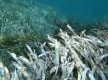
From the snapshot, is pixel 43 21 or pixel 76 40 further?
pixel 43 21

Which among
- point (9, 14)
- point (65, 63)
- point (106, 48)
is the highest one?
point (9, 14)

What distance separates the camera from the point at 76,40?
7.12m

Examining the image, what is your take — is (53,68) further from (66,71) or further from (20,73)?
(20,73)

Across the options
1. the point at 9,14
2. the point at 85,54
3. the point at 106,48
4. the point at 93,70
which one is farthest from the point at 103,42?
the point at 9,14

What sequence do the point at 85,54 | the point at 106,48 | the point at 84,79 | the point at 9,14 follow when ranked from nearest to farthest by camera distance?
1. the point at 84,79
2. the point at 85,54
3. the point at 106,48
4. the point at 9,14

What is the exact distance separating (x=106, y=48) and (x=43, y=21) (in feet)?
19.4

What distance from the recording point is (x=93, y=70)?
18.9 ft

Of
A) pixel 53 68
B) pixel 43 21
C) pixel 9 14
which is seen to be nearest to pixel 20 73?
pixel 53 68

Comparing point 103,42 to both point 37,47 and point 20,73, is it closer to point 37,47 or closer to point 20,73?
point 37,47

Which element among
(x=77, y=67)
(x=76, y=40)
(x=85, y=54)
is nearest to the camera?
(x=77, y=67)

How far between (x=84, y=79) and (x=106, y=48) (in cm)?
146

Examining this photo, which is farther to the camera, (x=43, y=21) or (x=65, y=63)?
(x=43, y=21)

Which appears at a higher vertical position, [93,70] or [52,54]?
[52,54]

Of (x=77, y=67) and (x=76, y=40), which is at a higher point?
(x=76, y=40)
